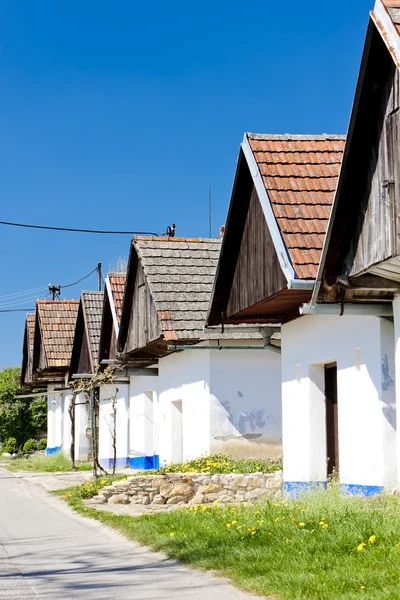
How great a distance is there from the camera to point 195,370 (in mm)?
19062

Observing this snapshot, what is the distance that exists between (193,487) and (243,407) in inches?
118

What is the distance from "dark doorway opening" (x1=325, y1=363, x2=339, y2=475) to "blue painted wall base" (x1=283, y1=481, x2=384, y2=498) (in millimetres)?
357

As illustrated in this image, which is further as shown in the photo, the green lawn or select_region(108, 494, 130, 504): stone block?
select_region(108, 494, 130, 504): stone block

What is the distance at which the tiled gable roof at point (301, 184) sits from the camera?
11.7 metres

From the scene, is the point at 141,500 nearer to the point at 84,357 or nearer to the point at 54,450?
the point at 84,357

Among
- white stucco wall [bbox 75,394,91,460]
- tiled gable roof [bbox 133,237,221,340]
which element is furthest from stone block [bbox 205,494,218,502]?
white stucco wall [bbox 75,394,91,460]

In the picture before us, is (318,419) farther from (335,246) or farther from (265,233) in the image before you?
(335,246)

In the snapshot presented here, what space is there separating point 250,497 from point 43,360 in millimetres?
21365

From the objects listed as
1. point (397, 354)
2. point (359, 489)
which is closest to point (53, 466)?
point (359, 489)

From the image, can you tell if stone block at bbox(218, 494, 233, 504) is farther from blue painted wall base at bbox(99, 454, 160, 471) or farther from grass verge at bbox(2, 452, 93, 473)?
grass verge at bbox(2, 452, 93, 473)

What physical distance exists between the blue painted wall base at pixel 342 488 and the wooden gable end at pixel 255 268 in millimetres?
2725

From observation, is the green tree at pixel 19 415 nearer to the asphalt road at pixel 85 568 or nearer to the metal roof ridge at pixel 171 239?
the metal roof ridge at pixel 171 239

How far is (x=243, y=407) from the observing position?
18.3 m

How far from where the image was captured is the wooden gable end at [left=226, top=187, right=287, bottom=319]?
12.4 m
